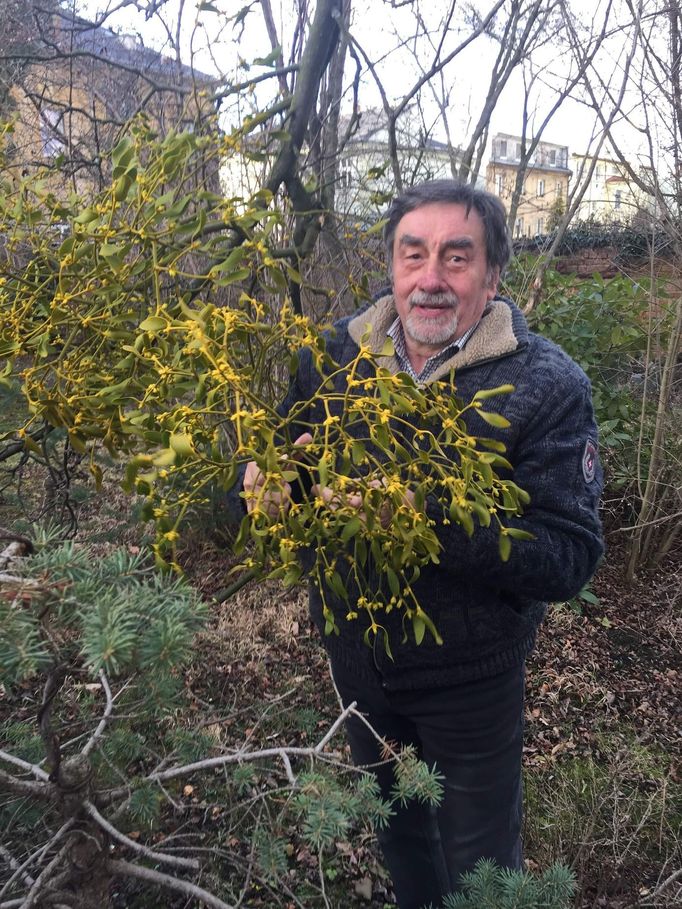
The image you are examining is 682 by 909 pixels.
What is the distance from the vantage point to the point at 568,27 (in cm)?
344

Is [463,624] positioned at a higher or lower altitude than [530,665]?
higher

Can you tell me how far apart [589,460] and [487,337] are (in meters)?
0.37

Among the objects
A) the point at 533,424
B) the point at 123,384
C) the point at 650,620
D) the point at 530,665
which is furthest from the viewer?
the point at 650,620

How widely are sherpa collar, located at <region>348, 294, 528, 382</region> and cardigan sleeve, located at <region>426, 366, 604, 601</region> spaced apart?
16 centimetres

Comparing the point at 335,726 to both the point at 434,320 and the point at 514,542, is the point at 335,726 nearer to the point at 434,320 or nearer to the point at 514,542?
the point at 514,542

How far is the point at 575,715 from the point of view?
10.1 ft

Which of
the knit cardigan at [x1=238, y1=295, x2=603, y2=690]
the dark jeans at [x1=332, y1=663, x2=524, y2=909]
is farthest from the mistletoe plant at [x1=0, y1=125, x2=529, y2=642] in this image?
the dark jeans at [x1=332, y1=663, x2=524, y2=909]

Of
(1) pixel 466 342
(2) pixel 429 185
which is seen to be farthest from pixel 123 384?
(2) pixel 429 185

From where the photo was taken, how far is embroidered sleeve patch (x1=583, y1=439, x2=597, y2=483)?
1568 millimetres

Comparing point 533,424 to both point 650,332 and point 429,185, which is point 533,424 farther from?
point 650,332

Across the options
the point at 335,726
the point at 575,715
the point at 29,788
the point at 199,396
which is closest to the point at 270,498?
the point at 199,396

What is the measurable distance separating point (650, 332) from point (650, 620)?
1.58 m

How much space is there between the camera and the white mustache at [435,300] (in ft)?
5.15

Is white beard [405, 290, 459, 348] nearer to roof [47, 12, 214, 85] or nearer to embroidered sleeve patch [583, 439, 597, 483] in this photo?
embroidered sleeve patch [583, 439, 597, 483]
